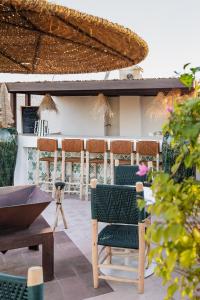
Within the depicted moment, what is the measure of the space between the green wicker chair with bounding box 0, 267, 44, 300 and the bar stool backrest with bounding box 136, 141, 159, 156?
5.27 m

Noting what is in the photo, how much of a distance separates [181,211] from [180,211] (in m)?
0.02

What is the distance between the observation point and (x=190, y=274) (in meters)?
1.03

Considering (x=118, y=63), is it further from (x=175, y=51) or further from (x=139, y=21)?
(x=139, y=21)

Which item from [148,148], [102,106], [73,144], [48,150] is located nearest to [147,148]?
[148,148]

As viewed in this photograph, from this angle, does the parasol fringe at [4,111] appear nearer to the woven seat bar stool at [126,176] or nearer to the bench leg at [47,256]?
the woven seat bar stool at [126,176]

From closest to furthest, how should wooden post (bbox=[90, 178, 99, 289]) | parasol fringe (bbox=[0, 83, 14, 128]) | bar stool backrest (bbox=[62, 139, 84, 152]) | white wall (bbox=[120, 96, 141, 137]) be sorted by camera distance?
wooden post (bbox=[90, 178, 99, 289]) → bar stool backrest (bbox=[62, 139, 84, 152]) → parasol fringe (bbox=[0, 83, 14, 128]) → white wall (bbox=[120, 96, 141, 137])

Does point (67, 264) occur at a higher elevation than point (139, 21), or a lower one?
lower

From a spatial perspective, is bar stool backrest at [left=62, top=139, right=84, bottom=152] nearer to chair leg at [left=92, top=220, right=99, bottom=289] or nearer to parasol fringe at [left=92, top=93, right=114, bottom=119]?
parasol fringe at [left=92, top=93, right=114, bottom=119]

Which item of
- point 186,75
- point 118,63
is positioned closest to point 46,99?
point 118,63

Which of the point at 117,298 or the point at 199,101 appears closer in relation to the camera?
the point at 199,101

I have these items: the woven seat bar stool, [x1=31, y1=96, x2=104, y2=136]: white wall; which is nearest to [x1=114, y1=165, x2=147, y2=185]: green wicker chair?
the woven seat bar stool

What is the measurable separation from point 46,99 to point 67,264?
18.8ft

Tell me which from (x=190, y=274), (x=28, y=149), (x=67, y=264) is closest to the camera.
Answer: (x=190, y=274)

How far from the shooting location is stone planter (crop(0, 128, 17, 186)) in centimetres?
677
